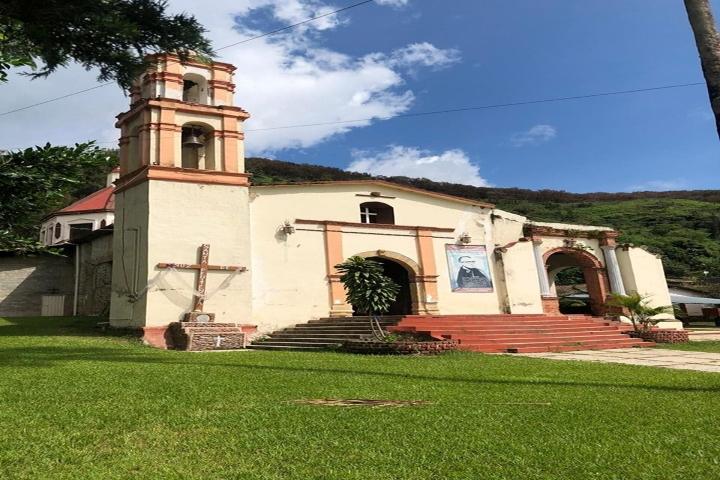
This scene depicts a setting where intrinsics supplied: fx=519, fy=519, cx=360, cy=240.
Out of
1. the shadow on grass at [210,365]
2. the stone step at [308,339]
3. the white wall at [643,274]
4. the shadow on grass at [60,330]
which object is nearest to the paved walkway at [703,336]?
the white wall at [643,274]

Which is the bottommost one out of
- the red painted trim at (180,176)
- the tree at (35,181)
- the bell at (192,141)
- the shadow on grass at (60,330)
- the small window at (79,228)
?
the shadow on grass at (60,330)

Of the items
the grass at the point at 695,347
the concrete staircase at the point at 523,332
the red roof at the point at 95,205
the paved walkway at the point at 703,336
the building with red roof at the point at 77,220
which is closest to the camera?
the grass at the point at 695,347

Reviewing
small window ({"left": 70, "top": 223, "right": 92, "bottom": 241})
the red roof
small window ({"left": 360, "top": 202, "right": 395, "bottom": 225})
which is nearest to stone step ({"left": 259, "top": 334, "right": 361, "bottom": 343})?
small window ({"left": 360, "top": 202, "right": 395, "bottom": 225})

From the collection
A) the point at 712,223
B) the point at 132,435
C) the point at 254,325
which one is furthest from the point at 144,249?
the point at 712,223

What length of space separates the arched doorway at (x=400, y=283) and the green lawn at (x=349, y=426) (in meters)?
12.8

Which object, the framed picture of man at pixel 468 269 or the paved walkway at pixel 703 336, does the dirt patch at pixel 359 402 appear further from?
the paved walkway at pixel 703 336

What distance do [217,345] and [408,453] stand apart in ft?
40.7

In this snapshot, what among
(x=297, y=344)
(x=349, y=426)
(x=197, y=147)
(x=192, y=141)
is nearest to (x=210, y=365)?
(x=349, y=426)

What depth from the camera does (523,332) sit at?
16.3 m

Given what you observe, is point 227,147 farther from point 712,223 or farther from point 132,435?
point 712,223

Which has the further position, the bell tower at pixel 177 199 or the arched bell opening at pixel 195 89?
the arched bell opening at pixel 195 89

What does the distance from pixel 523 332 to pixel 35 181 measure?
1421 centimetres

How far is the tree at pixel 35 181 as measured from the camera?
5.51 m

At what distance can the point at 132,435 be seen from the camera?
3.88 meters
